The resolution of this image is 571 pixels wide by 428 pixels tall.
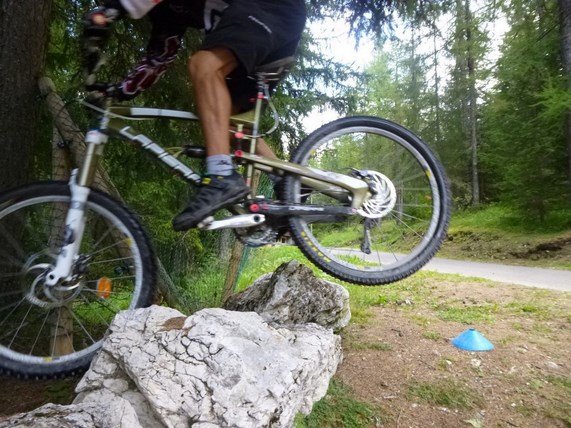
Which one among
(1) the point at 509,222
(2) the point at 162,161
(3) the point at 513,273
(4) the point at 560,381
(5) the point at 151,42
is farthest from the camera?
(1) the point at 509,222

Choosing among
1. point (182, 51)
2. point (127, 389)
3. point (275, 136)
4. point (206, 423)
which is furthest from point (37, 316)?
point (275, 136)

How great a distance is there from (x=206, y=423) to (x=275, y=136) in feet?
10.7

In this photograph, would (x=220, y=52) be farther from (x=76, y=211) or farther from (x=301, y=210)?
(x=76, y=211)

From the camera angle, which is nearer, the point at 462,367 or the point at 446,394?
the point at 446,394

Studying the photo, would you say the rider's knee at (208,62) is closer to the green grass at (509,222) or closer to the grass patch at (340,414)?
the grass patch at (340,414)

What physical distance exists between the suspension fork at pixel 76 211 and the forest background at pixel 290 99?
3.40 ft

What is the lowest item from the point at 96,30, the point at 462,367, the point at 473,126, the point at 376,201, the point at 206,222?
the point at 462,367

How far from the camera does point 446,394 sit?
9.09ft

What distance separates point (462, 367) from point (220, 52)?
2.85m

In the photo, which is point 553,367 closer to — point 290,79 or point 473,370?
point 473,370

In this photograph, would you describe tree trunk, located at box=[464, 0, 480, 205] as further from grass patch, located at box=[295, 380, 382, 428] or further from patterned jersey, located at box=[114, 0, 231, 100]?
patterned jersey, located at box=[114, 0, 231, 100]

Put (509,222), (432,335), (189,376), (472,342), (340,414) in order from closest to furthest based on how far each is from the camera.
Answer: (189,376) < (340,414) < (472,342) < (432,335) < (509,222)

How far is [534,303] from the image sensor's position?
4535 millimetres

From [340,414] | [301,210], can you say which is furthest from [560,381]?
[301,210]
